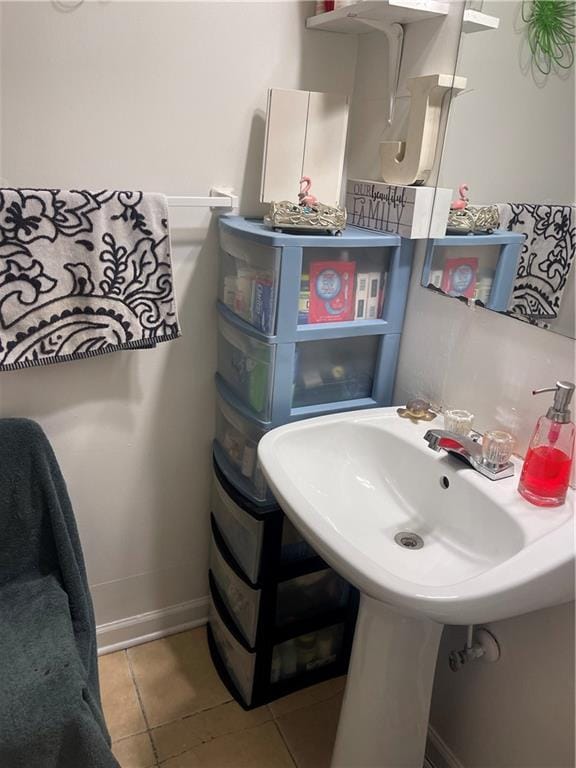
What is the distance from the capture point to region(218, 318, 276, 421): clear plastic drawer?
4.34ft

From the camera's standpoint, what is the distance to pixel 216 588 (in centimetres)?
169

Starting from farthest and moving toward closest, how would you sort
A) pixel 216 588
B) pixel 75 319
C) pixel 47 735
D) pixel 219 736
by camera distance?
1. pixel 216 588
2. pixel 219 736
3. pixel 75 319
4. pixel 47 735

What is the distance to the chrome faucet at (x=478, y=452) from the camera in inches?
41.6

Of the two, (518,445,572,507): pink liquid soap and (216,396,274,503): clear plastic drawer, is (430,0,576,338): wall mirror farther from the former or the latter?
(216,396,274,503): clear plastic drawer

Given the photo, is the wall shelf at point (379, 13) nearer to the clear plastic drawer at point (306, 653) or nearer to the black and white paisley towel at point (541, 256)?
the black and white paisley towel at point (541, 256)

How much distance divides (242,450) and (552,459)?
77cm

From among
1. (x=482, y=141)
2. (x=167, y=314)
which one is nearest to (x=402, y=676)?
(x=167, y=314)

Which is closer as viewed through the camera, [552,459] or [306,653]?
[552,459]

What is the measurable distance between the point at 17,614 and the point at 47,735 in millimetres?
305

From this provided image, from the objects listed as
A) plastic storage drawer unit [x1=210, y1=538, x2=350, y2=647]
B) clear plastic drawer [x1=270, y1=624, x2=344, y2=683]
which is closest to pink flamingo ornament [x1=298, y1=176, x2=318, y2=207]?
plastic storage drawer unit [x1=210, y1=538, x2=350, y2=647]

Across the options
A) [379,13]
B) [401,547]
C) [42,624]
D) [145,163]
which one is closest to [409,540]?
[401,547]

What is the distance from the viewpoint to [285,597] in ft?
5.10

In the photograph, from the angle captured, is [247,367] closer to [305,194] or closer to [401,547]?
[305,194]

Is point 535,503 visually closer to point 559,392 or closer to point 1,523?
point 559,392
